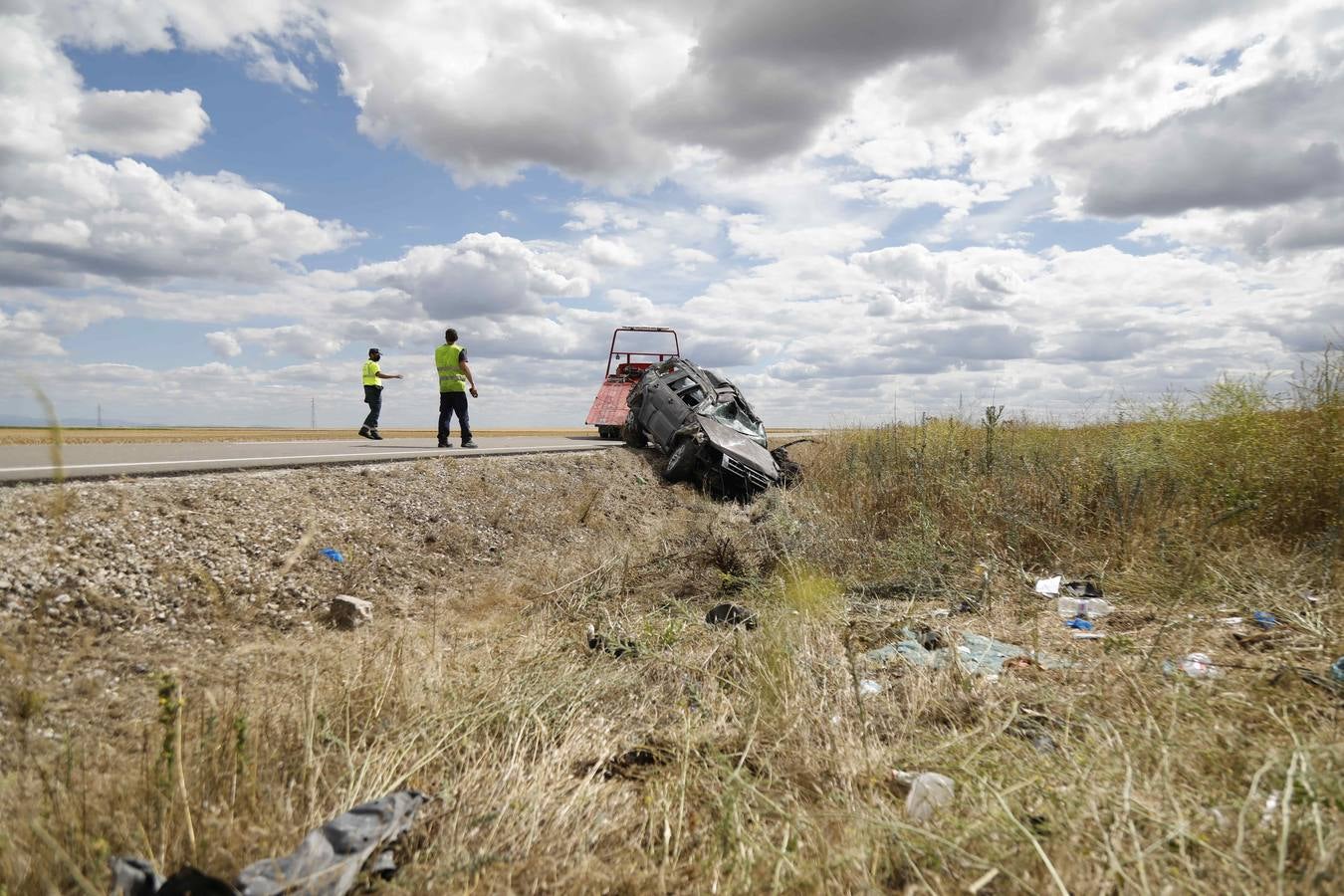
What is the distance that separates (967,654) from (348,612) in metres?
4.11

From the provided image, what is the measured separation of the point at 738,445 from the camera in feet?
38.4

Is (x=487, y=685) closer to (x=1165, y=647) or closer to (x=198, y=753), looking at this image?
(x=198, y=753)

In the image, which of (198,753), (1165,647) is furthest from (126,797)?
(1165,647)

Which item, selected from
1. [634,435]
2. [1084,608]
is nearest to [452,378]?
[634,435]

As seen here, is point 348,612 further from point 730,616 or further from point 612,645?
point 730,616

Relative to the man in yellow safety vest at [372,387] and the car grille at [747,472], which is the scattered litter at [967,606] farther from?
the man in yellow safety vest at [372,387]

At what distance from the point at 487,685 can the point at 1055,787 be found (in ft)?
7.46

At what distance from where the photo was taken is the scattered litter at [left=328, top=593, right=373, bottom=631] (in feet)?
17.4

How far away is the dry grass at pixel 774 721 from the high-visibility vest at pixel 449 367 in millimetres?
5841

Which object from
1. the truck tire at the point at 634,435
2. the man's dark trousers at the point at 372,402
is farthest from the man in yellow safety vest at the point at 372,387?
the truck tire at the point at 634,435

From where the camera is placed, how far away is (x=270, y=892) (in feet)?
5.73

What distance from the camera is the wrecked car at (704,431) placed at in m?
11.4

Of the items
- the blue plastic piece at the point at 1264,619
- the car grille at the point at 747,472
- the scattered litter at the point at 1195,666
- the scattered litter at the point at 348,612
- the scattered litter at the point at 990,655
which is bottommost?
→ the scattered litter at the point at 348,612

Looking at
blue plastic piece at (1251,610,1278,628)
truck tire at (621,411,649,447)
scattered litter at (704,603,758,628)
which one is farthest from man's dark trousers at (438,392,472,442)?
blue plastic piece at (1251,610,1278,628)
